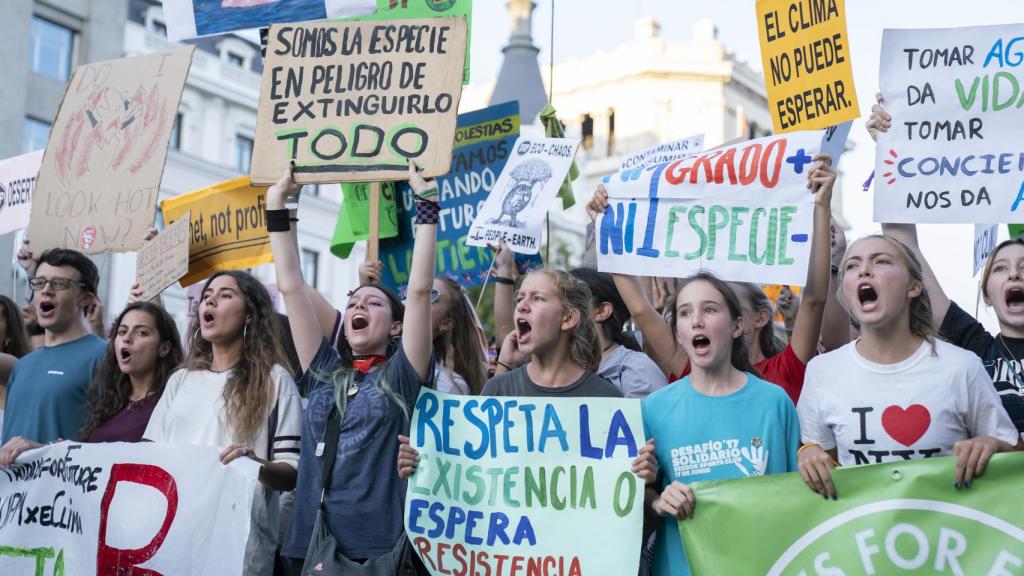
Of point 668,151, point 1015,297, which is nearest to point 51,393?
point 1015,297

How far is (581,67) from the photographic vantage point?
2112 inches

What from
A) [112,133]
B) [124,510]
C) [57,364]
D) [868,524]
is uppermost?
[112,133]

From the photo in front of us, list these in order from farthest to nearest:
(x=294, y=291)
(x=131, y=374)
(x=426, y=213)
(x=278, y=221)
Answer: (x=131, y=374), (x=278, y=221), (x=294, y=291), (x=426, y=213)

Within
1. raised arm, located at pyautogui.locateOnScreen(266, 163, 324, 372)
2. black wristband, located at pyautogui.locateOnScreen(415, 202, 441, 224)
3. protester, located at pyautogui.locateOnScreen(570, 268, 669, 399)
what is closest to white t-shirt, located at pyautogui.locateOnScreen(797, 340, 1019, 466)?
protester, located at pyautogui.locateOnScreen(570, 268, 669, 399)

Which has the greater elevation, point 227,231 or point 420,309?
point 227,231

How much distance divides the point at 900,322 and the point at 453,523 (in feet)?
5.65

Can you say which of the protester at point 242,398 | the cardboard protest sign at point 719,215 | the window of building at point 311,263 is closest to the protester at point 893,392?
the cardboard protest sign at point 719,215

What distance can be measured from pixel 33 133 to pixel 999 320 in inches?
852

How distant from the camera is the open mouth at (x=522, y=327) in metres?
4.91

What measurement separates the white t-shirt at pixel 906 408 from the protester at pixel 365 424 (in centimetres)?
146

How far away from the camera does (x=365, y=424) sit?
4656 mm

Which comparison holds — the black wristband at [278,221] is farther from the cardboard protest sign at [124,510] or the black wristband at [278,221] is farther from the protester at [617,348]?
the protester at [617,348]

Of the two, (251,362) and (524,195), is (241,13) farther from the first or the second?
(251,362)

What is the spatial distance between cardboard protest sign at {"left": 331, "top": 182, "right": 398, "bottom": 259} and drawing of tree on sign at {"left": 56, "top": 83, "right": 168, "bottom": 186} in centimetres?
111
